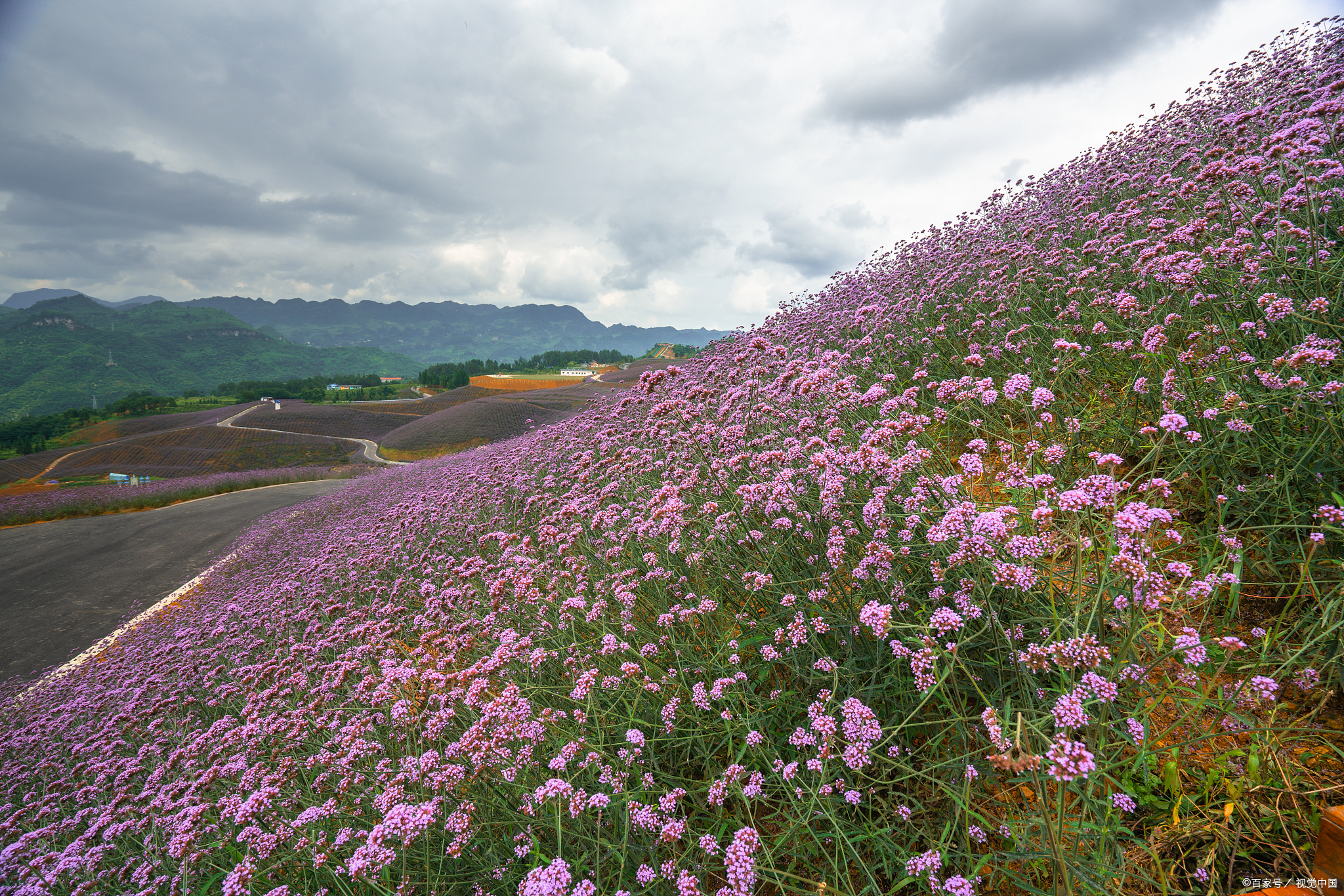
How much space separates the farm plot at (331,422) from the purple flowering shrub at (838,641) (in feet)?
158

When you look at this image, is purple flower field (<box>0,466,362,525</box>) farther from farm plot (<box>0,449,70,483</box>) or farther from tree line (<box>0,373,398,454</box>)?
tree line (<box>0,373,398,454</box>)

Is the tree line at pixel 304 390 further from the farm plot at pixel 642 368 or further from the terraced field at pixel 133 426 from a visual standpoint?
the farm plot at pixel 642 368

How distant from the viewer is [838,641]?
2600 mm

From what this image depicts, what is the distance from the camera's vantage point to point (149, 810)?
3.35 meters

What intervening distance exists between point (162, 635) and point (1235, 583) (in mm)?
11423

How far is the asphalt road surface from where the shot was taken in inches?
335

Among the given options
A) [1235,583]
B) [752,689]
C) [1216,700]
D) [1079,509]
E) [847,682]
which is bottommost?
[752,689]

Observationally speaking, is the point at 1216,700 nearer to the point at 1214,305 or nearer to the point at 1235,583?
the point at 1235,583

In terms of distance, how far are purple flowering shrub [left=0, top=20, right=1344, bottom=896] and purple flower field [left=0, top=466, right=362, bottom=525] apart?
2270cm

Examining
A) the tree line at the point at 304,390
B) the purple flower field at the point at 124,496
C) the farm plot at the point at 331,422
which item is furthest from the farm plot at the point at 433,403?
the tree line at the point at 304,390

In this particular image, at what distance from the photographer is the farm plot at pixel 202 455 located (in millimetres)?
35438

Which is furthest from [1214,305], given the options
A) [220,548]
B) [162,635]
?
[220,548]

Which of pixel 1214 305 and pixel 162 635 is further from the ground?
pixel 1214 305

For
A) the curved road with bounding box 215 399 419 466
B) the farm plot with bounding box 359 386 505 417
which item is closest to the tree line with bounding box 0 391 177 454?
the curved road with bounding box 215 399 419 466
